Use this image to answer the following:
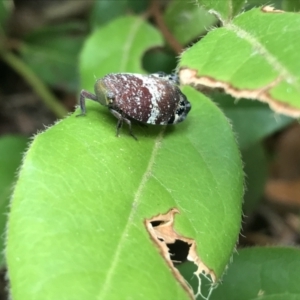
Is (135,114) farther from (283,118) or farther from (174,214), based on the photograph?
(283,118)

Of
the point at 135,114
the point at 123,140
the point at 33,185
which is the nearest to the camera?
the point at 33,185

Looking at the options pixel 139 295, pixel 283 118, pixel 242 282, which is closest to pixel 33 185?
pixel 139 295

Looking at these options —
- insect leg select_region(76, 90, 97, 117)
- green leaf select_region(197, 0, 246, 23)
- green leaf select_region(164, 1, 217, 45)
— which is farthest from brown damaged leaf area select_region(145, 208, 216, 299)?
green leaf select_region(164, 1, 217, 45)

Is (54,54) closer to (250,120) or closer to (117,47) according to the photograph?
(117,47)

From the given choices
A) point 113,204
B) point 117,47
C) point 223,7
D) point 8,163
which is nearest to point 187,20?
point 117,47

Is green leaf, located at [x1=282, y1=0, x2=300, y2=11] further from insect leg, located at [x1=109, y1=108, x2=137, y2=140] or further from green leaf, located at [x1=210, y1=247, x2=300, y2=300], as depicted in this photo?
green leaf, located at [x1=210, y1=247, x2=300, y2=300]

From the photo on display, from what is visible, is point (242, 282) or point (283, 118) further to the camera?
point (283, 118)
